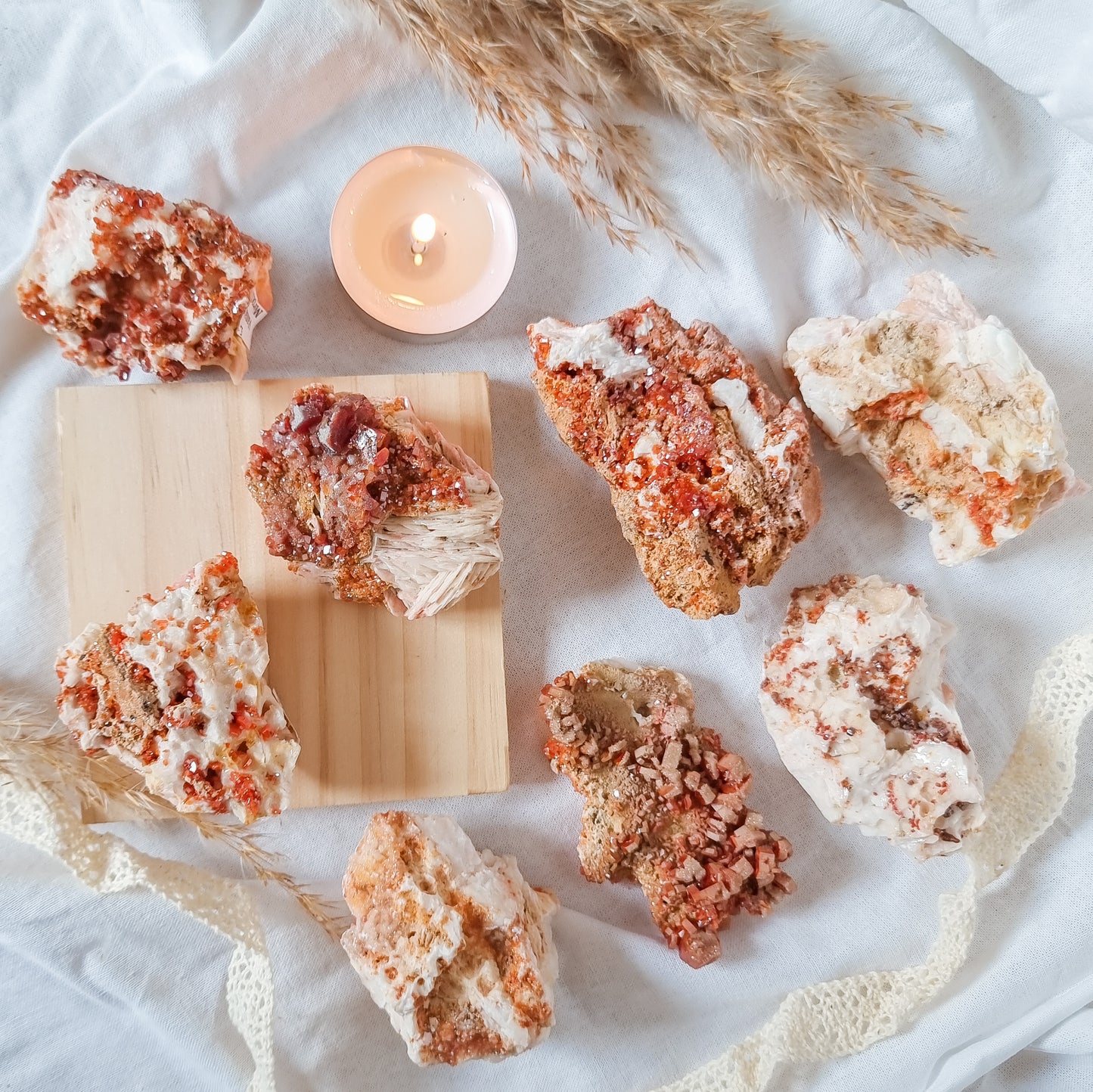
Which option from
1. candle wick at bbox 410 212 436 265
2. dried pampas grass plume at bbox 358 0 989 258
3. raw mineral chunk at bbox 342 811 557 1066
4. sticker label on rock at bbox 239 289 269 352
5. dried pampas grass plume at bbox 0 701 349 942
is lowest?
raw mineral chunk at bbox 342 811 557 1066

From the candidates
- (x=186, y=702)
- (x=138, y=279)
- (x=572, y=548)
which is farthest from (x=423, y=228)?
(x=186, y=702)

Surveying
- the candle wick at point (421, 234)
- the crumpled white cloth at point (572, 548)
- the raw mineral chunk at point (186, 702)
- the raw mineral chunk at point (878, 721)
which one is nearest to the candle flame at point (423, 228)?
the candle wick at point (421, 234)

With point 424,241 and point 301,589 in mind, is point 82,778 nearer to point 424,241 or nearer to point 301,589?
point 301,589

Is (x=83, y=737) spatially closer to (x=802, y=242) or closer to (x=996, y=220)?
(x=802, y=242)

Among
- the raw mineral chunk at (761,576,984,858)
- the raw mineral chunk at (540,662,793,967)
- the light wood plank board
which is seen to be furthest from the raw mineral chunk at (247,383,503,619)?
the raw mineral chunk at (761,576,984,858)

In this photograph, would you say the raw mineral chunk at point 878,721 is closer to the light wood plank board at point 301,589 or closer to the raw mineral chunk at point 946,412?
the raw mineral chunk at point 946,412

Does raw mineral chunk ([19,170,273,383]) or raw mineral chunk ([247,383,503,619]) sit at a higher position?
raw mineral chunk ([19,170,273,383])

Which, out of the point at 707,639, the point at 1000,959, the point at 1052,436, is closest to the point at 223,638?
the point at 707,639

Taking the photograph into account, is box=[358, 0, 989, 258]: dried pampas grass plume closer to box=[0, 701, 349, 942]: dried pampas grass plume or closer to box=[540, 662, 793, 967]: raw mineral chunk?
box=[540, 662, 793, 967]: raw mineral chunk
